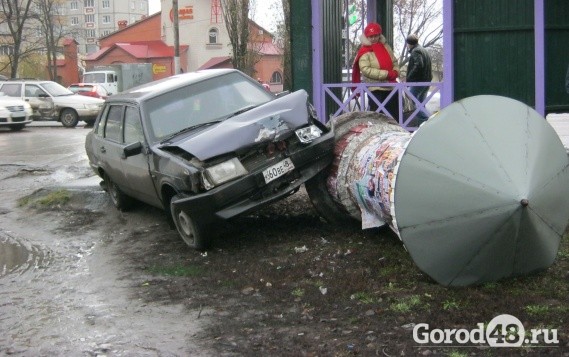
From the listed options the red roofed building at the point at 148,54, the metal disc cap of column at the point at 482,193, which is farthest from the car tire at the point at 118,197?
the red roofed building at the point at 148,54

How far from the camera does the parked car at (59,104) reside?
27.0 metres

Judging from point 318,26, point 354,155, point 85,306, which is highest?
A: point 318,26

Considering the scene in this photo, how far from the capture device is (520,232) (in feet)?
17.7

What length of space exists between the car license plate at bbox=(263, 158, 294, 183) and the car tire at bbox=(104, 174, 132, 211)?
3.21 meters

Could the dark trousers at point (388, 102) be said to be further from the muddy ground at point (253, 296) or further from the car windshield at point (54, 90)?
the car windshield at point (54, 90)

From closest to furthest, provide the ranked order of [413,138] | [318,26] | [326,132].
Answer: [413,138] < [326,132] < [318,26]

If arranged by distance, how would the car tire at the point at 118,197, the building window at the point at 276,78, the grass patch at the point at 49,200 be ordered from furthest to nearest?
the building window at the point at 276,78 → the grass patch at the point at 49,200 → the car tire at the point at 118,197

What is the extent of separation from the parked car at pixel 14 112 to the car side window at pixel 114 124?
16204 millimetres

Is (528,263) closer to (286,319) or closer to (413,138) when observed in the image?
(413,138)

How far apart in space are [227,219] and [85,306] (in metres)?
1.62

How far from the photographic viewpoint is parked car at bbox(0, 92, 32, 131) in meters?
25.0

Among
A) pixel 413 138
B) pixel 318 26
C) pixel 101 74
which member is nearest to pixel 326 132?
pixel 413 138

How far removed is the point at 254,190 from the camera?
24.6 ft

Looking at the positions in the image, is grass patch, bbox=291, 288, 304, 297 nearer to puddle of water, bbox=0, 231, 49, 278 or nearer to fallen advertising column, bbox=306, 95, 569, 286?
fallen advertising column, bbox=306, 95, 569, 286
